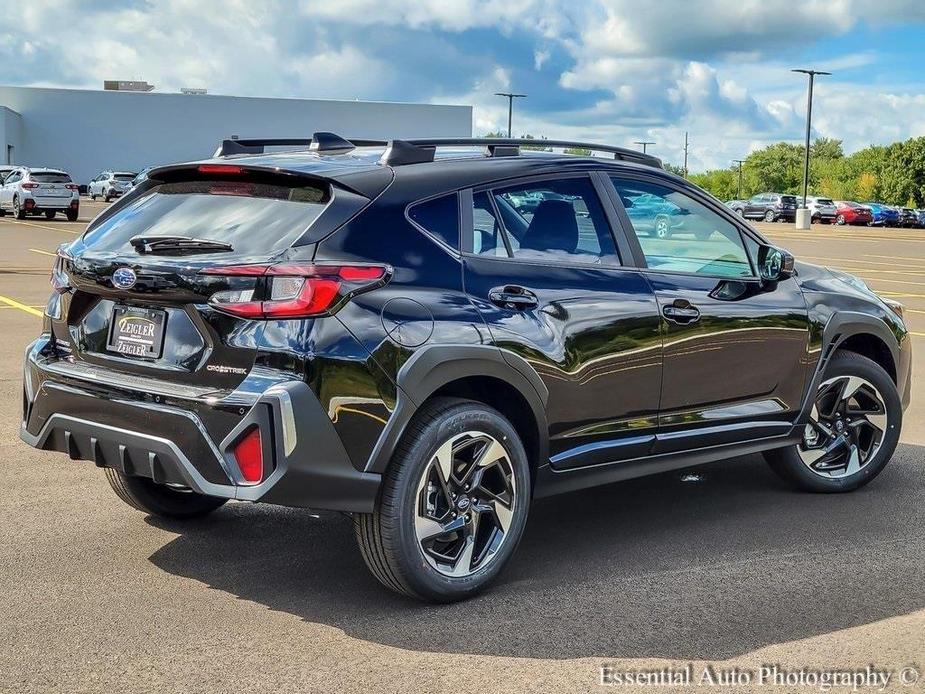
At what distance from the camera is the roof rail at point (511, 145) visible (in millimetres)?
5180

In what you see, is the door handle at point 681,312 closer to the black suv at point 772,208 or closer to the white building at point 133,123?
the black suv at point 772,208

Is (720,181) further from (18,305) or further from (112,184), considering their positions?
(18,305)

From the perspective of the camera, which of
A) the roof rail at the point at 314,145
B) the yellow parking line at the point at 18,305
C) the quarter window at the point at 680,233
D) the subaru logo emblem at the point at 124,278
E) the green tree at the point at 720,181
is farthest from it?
the green tree at the point at 720,181

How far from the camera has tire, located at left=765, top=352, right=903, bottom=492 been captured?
6.38 metres

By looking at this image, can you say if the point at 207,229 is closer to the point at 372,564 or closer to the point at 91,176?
the point at 372,564

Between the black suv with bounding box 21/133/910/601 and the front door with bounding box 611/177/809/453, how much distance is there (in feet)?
0.05

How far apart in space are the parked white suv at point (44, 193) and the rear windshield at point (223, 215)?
36.7 m

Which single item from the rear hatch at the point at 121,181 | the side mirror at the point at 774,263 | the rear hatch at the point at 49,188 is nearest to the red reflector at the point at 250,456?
the side mirror at the point at 774,263

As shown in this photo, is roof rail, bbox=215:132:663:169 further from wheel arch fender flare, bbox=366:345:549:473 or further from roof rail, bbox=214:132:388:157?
wheel arch fender flare, bbox=366:345:549:473

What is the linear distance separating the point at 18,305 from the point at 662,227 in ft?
36.9

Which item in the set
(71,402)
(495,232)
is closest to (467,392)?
(495,232)

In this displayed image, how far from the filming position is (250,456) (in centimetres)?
419

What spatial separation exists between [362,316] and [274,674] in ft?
4.01

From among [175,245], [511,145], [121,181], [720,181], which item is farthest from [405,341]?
[720,181]
